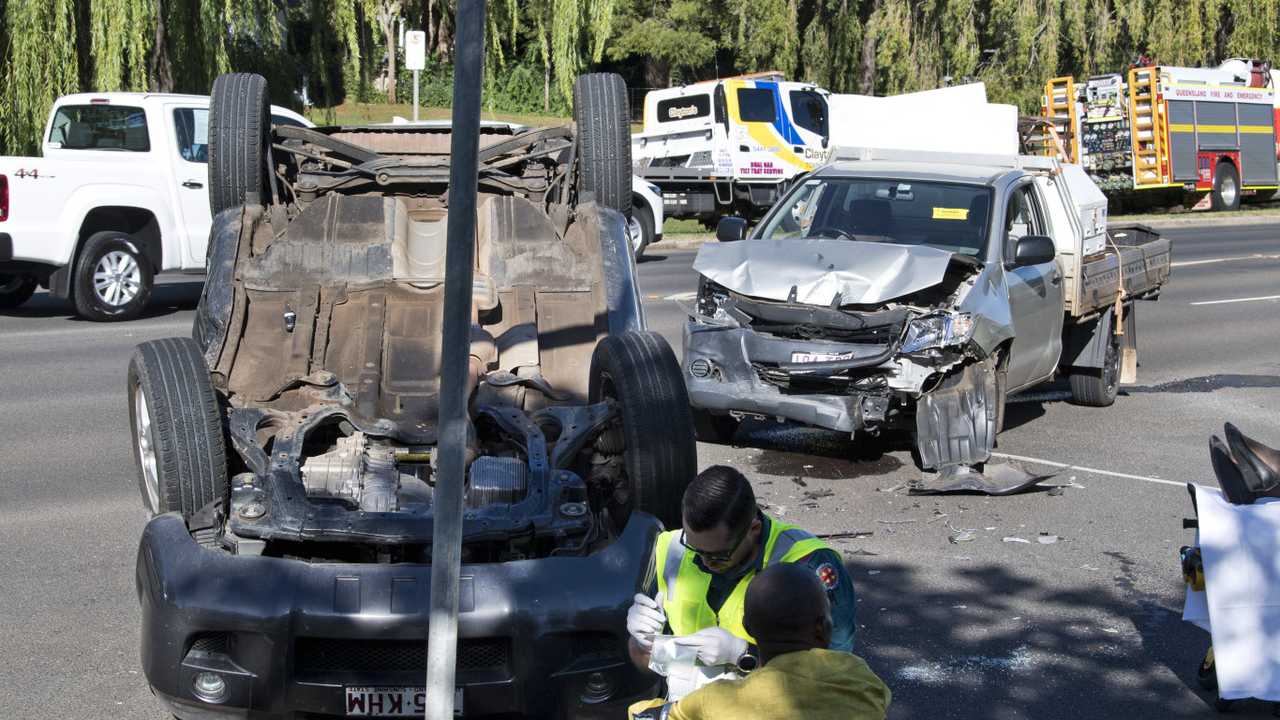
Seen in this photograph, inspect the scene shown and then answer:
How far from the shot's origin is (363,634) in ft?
14.4

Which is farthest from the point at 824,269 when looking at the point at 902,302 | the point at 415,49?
the point at 415,49

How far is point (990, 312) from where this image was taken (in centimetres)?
889

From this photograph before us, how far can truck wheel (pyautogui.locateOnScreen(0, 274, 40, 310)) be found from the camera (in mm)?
15462

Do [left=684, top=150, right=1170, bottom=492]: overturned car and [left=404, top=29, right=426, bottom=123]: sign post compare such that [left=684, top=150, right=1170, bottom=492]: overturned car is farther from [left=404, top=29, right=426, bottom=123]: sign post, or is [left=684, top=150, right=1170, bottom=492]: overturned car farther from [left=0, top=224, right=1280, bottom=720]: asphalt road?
[left=404, top=29, right=426, bottom=123]: sign post

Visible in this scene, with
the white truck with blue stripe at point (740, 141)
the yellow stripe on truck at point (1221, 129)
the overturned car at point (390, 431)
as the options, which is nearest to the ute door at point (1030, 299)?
the overturned car at point (390, 431)

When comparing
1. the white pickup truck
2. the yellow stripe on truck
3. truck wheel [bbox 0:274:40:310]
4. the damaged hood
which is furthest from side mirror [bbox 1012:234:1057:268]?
the yellow stripe on truck

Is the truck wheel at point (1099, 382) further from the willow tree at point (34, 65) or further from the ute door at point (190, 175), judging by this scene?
the willow tree at point (34, 65)

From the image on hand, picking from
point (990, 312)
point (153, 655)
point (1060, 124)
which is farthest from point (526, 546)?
point (1060, 124)

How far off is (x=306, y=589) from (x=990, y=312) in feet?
18.3

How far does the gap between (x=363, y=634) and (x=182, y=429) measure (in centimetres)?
129

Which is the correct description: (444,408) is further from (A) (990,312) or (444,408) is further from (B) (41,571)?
(A) (990,312)

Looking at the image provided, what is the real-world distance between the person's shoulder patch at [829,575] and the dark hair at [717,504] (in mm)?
208

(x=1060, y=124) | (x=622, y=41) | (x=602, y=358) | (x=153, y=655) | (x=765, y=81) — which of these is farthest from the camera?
(x=622, y=41)

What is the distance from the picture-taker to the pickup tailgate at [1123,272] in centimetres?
1065
